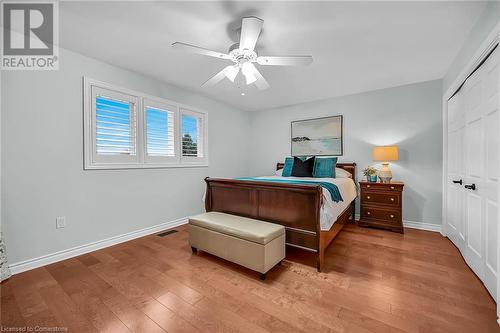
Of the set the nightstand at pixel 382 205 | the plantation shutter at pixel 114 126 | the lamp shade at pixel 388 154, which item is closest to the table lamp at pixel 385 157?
the lamp shade at pixel 388 154

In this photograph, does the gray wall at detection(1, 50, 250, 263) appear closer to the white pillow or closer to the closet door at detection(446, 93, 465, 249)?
the white pillow

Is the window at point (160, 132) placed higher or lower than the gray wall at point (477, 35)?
lower

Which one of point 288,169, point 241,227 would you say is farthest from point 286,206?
point 288,169

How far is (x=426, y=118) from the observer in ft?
11.1

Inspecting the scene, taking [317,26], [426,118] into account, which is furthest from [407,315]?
[426,118]

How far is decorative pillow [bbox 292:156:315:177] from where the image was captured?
3.84 metres

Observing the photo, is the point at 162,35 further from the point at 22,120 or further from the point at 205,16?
the point at 22,120

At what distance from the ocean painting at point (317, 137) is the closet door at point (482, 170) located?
1969mm

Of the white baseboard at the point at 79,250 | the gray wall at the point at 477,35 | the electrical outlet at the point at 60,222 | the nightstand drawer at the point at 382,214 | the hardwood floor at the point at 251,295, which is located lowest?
the hardwood floor at the point at 251,295

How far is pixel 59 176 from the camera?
2.38 metres

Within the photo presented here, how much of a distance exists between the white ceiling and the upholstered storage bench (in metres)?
2.00

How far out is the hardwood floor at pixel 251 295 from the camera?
1.43m

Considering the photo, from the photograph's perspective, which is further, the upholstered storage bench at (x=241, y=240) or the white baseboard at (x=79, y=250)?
the white baseboard at (x=79, y=250)

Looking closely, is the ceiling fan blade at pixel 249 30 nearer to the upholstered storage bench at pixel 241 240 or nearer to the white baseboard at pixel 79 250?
the upholstered storage bench at pixel 241 240
